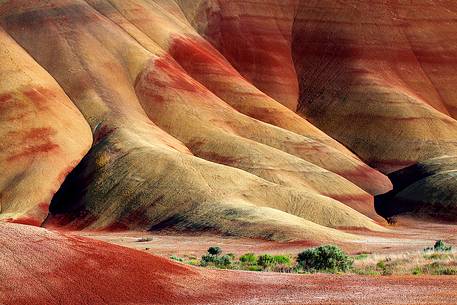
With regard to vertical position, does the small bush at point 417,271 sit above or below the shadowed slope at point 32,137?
above

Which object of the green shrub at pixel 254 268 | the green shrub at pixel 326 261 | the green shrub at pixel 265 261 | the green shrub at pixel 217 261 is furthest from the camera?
the green shrub at pixel 217 261

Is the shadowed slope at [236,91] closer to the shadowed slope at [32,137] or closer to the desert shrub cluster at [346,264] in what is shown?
the shadowed slope at [32,137]

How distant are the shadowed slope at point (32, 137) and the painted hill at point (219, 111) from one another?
17 centimetres

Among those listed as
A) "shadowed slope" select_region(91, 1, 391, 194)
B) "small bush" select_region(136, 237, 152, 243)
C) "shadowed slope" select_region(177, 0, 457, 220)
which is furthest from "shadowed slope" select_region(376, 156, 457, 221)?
"small bush" select_region(136, 237, 152, 243)

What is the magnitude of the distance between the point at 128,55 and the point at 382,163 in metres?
34.3

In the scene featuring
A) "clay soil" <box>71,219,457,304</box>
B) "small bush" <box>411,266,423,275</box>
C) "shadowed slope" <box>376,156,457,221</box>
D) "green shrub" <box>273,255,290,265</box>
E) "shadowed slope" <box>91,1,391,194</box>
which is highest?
"clay soil" <box>71,219,457,304</box>

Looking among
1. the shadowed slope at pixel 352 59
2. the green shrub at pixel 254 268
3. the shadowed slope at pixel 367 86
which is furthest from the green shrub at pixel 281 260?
the shadowed slope at pixel 352 59

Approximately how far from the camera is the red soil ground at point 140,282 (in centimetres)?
2094

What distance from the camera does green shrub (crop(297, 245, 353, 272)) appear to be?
32094 millimetres

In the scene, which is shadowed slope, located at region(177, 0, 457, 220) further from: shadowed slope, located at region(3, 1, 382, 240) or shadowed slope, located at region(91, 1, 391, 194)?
shadowed slope, located at region(3, 1, 382, 240)

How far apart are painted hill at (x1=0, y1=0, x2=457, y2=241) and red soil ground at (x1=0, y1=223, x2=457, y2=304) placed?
3035 cm

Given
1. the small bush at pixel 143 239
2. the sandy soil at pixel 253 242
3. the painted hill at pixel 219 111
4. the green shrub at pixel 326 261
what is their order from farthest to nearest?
1. the painted hill at pixel 219 111
2. the small bush at pixel 143 239
3. the sandy soil at pixel 253 242
4. the green shrub at pixel 326 261

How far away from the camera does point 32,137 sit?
3105 inches

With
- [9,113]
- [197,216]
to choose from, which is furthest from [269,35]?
[197,216]
